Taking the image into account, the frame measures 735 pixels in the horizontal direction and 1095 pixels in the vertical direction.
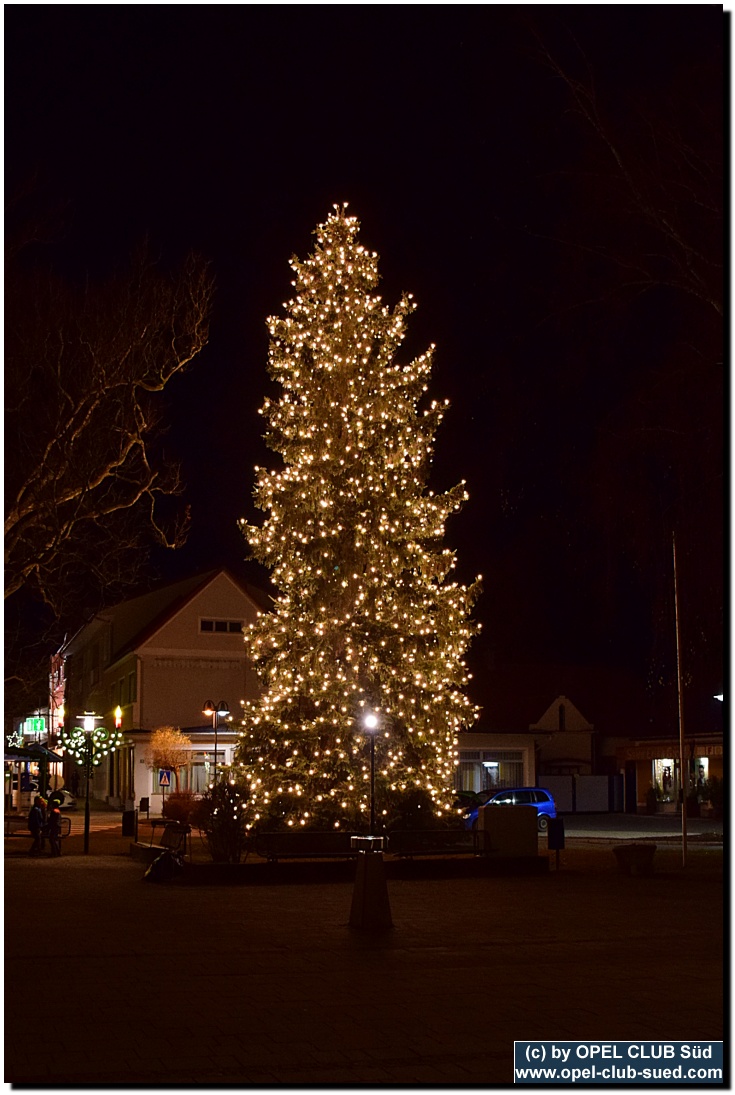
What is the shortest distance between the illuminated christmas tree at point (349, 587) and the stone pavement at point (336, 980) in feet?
15.4

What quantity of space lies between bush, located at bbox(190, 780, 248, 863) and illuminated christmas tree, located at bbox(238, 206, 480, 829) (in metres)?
0.37

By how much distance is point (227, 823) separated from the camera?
2464 cm

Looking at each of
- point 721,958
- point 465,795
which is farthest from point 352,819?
point 465,795

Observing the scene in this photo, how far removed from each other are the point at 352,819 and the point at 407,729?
2.07 m

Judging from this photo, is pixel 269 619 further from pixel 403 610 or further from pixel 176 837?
pixel 176 837

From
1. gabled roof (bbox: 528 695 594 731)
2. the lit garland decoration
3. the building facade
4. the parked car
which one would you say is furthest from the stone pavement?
gabled roof (bbox: 528 695 594 731)

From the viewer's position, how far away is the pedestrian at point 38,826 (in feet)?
96.9

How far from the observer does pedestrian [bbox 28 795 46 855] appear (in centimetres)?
2955

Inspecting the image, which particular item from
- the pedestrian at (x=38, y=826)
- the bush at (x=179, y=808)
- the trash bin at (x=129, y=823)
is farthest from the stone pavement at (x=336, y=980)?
the bush at (x=179, y=808)

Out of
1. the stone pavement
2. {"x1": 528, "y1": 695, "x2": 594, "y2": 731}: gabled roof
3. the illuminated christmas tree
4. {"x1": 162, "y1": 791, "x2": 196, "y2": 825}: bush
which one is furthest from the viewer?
{"x1": 528, "y1": 695, "x2": 594, "y2": 731}: gabled roof

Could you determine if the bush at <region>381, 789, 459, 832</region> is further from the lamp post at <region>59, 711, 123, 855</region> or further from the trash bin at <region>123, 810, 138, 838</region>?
the trash bin at <region>123, 810, 138, 838</region>

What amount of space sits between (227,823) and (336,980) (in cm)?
1296

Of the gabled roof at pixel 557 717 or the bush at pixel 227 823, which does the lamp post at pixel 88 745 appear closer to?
the bush at pixel 227 823

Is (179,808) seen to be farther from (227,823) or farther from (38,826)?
(227,823)
